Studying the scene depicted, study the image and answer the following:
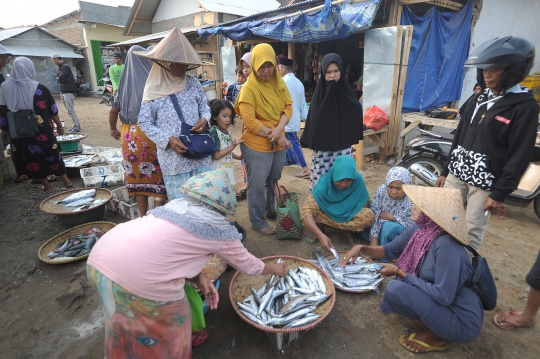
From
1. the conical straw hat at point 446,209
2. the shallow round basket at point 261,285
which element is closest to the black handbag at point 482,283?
the conical straw hat at point 446,209

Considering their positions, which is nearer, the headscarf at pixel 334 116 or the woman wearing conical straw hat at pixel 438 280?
the woman wearing conical straw hat at pixel 438 280

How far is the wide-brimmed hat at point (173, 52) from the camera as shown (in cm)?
273

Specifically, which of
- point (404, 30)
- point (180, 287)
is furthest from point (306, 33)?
point (180, 287)

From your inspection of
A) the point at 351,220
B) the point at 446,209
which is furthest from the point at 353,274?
the point at 446,209

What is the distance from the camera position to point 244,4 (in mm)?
13648

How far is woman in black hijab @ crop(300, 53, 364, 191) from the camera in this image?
4.04 meters

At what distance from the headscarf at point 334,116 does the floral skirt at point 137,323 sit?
2.86 metres

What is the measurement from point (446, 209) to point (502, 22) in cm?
851

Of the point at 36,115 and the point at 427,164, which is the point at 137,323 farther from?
the point at 427,164

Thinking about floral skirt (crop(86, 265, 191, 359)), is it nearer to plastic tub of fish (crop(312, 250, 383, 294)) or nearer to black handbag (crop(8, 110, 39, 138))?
plastic tub of fish (crop(312, 250, 383, 294))

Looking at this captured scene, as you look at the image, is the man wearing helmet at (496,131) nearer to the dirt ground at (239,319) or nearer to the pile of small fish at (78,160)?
the dirt ground at (239,319)

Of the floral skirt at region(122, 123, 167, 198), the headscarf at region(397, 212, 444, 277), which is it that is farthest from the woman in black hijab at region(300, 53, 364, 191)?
the floral skirt at region(122, 123, 167, 198)

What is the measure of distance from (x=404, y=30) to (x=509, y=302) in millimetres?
5105

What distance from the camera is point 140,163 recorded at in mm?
3396
